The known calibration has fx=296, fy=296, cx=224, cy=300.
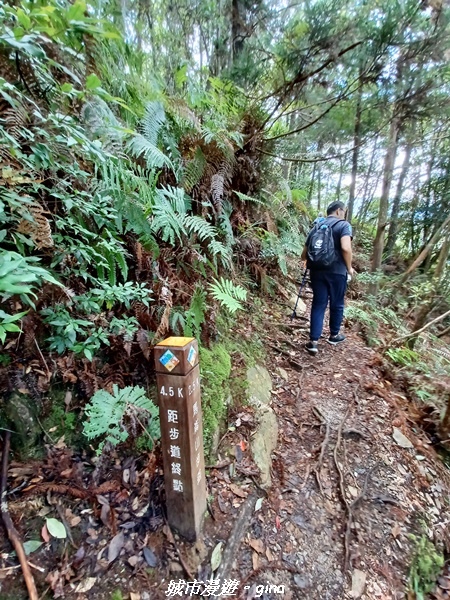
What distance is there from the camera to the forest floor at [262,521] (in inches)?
64.4

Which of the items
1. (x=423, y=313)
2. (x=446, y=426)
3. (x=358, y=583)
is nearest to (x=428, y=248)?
(x=423, y=313)

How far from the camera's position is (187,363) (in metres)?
1.54

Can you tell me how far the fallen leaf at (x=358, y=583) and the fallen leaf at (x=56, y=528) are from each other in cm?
175

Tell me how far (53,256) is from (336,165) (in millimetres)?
12834

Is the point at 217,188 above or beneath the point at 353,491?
above

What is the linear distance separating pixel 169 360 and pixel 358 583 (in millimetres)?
1849

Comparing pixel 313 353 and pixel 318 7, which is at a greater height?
pixel 318 7

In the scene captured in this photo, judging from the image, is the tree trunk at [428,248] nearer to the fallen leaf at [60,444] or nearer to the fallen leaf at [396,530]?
the fallen leaf at [396,530]

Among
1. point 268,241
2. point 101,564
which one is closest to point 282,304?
point 268,241

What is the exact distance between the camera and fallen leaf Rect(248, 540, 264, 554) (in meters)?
1.89

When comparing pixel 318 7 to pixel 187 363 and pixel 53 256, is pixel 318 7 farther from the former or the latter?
pixel 187 363

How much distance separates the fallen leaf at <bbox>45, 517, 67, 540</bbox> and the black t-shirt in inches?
135

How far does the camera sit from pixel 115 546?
5.59 ft

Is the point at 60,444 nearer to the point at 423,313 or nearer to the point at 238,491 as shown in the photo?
the point at 238,491
